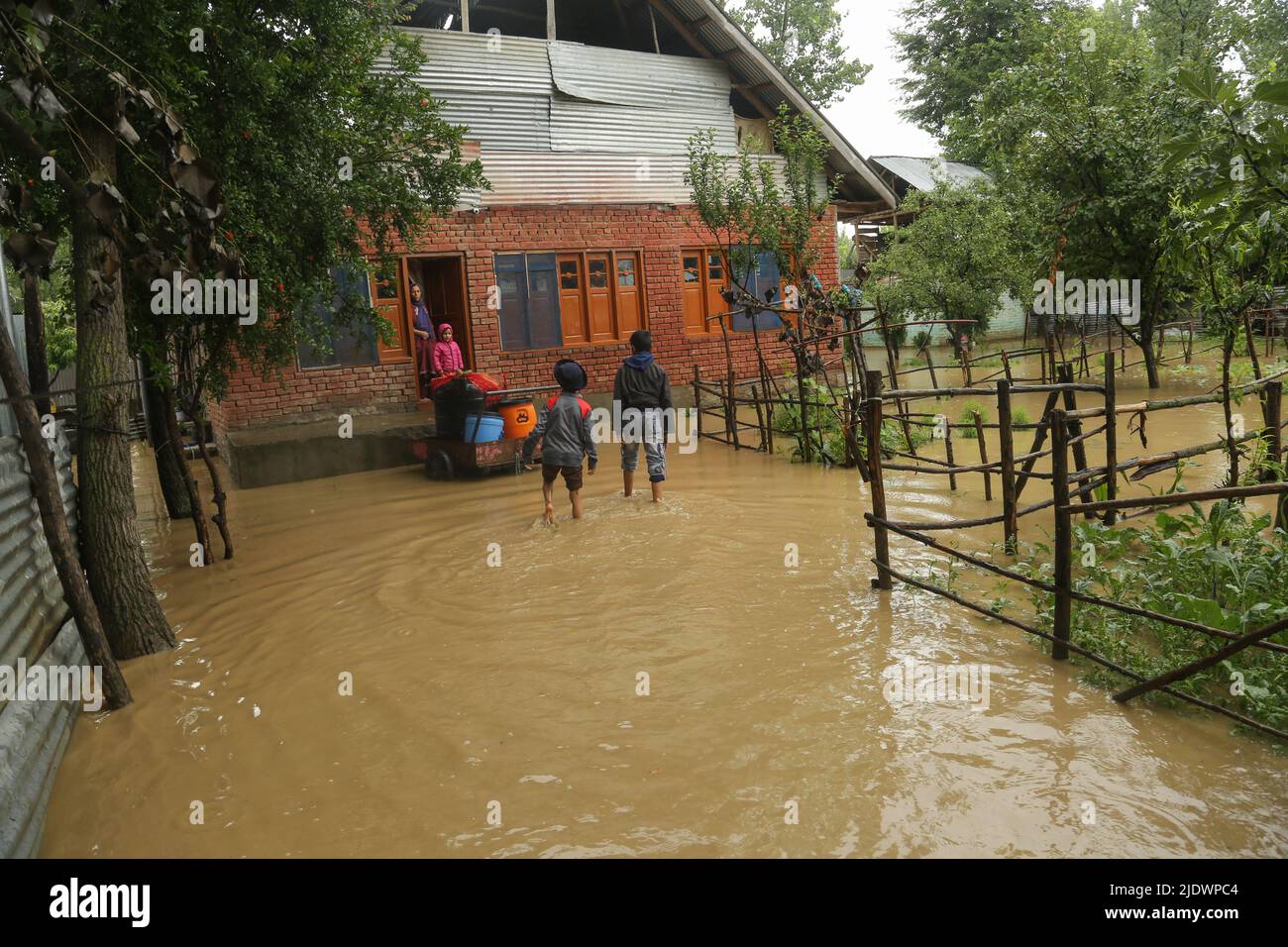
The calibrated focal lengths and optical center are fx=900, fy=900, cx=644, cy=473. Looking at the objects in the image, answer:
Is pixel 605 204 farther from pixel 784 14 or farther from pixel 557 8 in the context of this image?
pixel 784 14

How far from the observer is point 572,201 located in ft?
45.6

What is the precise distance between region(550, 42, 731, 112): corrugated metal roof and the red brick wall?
1.87 meters

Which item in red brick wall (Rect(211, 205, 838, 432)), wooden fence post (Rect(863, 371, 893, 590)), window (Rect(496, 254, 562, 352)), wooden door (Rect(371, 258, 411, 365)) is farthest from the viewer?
window (Rect(496, 254, 562, 352))

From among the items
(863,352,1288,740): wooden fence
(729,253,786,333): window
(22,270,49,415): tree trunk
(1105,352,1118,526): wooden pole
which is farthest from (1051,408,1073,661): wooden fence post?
(729,253,786,333): window

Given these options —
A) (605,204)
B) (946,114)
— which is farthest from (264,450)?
(946,114)

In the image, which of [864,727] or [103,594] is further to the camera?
[103,594]

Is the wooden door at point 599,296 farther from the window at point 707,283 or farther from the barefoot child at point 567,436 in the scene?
the barefoot child at point 567,436

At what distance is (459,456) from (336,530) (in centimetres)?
244

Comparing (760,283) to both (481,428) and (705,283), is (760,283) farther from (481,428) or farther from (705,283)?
(481,428)

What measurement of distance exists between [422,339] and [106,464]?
7615mm

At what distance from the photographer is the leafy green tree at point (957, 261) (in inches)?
683

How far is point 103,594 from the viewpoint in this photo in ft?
17.6

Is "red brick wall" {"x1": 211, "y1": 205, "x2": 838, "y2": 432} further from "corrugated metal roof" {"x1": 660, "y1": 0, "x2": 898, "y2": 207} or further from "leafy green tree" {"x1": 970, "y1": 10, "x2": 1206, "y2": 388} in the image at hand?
"leafy green tree" {"x1": 970, "y1": 10, "x2": 1206, "y2": 388}

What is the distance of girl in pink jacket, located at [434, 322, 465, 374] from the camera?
11.8 m
